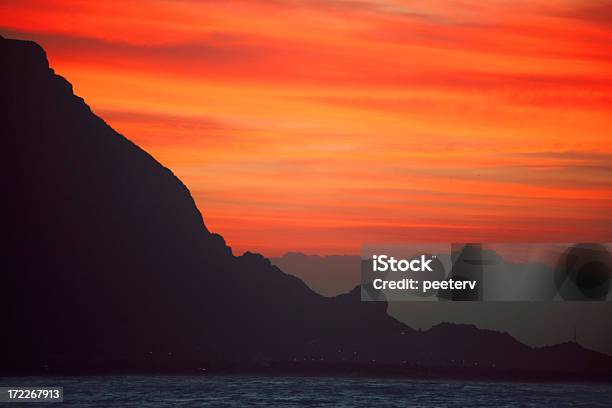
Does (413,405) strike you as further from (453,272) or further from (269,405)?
(453,272)

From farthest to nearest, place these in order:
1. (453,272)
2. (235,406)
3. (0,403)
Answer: (235,406)
(0,403)
(453,272)

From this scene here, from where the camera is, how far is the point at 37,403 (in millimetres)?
170250

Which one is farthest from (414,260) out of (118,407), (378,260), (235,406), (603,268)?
(235,406)

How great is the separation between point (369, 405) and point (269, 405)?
1971cm

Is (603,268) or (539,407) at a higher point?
(603,268)

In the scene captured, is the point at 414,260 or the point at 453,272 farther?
the point at 453,272

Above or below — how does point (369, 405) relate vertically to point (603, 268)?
below

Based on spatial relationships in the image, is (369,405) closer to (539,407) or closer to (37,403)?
(539,407)

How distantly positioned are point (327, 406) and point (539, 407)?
4244 cm

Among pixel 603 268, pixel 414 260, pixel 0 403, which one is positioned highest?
pixel 603 268

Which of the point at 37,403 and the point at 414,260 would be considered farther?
the point at 37,403

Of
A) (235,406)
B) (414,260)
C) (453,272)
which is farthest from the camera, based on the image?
(235,406)

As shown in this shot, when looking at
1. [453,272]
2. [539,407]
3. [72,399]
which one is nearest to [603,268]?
[539,407]

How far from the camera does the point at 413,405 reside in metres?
197
